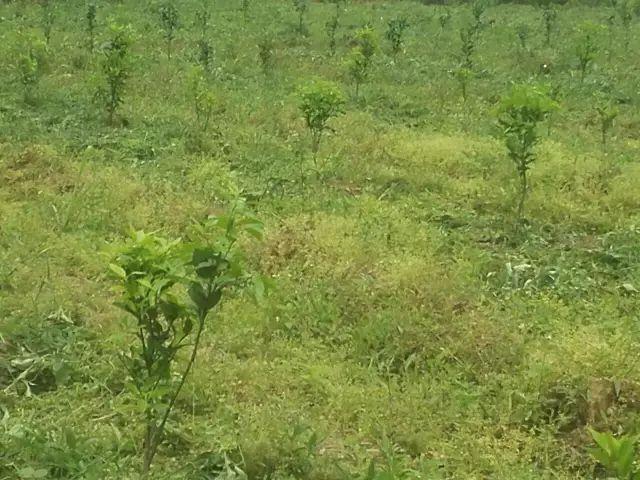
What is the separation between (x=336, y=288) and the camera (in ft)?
17.6

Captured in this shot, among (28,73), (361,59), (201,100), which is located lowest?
(201,100)

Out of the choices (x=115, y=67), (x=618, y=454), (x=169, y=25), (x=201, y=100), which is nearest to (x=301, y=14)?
(x=169, y=25)

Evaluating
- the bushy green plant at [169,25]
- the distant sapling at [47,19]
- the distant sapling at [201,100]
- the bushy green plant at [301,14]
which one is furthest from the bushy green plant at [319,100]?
the bushy green plant at [301,14]

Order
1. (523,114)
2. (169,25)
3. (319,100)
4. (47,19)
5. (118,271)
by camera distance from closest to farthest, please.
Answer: (118,271) → (523,114) → (319,100) → (169,25) → (47,19)

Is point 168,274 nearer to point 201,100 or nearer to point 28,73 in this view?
point 201,100

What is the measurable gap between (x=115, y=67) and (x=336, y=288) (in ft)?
15.6

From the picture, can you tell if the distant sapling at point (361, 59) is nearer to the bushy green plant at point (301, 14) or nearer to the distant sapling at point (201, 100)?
the distant sapling at point (201, 100)

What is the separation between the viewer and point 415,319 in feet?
16.1

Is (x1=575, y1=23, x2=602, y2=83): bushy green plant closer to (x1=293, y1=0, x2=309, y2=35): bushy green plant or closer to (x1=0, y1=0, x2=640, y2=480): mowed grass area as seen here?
(x1=0, y1=0, x2=640, y2=480): mowed grass area

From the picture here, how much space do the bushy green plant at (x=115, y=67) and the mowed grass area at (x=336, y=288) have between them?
0.20m

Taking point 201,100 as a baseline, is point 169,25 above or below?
above

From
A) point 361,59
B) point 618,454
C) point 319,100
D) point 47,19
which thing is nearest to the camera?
point 618,454

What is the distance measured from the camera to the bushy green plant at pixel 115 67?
8.76m

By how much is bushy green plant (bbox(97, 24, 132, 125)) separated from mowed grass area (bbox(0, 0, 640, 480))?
0.20m
